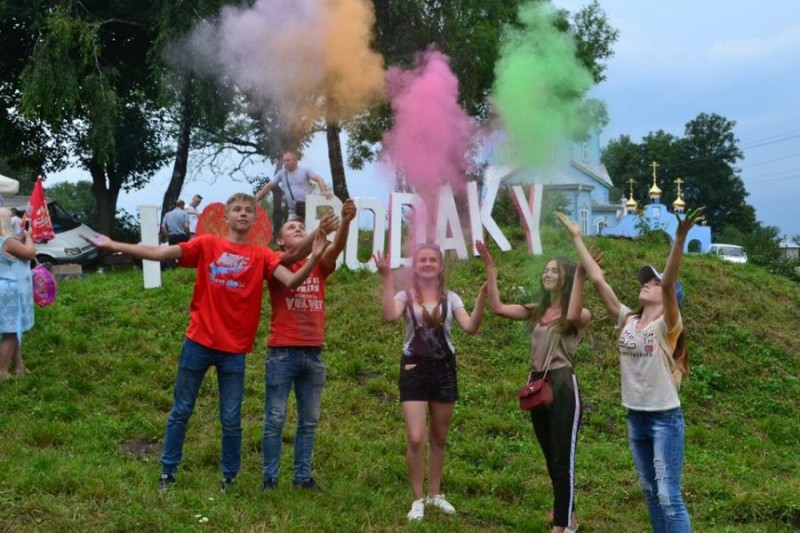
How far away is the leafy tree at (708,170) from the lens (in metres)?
57.6

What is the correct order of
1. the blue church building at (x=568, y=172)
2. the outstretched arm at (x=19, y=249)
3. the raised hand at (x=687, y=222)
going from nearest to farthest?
1. the raised hand at (x=687, y=222)
2. the outstretched arm at (x=19, y=249)
3. the blue church building at (x=568, y=172)

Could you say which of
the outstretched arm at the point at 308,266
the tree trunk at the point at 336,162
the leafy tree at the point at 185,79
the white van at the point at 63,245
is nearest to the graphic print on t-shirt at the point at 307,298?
the outstretched arm at the point at 308,266

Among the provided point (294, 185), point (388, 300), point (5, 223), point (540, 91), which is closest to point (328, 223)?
point (388, 300)

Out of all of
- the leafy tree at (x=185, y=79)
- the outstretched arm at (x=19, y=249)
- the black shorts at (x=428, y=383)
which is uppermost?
the leafy tree at (x=185, y=79)

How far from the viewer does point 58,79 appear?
52.9 feet

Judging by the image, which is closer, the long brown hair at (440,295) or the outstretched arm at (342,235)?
the outstretched arm at (342,235)

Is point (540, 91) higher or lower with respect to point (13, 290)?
higher

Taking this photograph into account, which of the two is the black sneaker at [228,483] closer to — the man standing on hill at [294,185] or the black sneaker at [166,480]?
the black sneaker at [166,480]

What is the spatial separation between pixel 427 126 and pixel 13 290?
4804mm

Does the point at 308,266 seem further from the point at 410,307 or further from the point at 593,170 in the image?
the point at 593,170

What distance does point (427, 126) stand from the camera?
378 inches

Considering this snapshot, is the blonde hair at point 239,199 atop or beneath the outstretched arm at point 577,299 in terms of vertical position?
atop

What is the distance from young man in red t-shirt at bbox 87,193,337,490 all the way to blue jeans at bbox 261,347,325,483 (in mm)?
193

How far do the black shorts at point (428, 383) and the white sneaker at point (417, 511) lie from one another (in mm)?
672
